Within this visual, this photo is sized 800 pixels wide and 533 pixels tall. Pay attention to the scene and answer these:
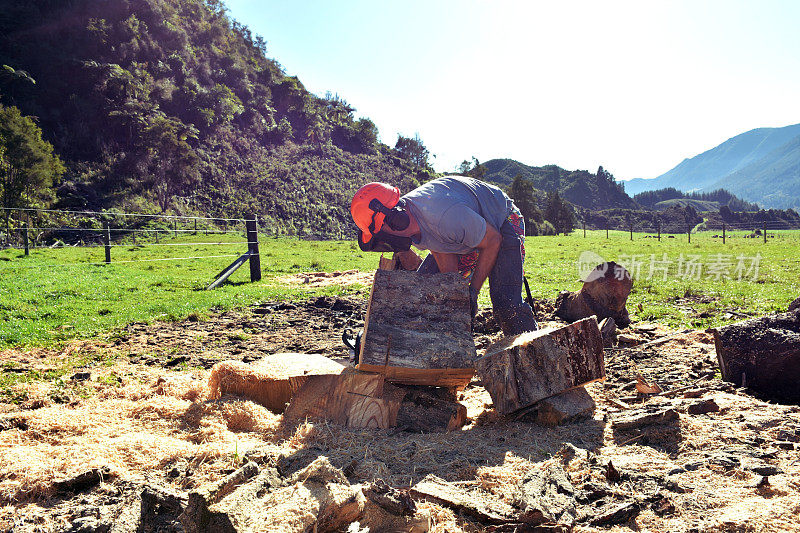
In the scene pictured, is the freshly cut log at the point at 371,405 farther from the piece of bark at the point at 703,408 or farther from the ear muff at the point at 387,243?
the piece of bark at the point at 703,408

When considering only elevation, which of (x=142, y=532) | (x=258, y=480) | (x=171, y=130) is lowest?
(x=142, y=532)

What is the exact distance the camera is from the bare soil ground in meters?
2.15

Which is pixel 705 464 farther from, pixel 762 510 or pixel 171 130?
pixel 171 130

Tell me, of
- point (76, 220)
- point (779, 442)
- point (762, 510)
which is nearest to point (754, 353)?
point (779, 442)

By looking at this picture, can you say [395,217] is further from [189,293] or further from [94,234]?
[94,234]

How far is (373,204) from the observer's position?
158 inches

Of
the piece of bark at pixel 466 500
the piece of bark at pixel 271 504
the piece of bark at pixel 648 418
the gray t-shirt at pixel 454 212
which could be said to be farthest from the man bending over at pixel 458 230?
the piece of bark at pixel 271 504

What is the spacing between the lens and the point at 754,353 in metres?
3.66

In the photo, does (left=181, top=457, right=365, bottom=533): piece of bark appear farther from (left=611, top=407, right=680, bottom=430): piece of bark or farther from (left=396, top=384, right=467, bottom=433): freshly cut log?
(left=611, top=407, right=680, bottom=430): piece of bark

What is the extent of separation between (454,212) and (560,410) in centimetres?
176

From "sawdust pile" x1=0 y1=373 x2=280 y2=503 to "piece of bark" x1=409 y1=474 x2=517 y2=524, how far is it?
1.23 metres

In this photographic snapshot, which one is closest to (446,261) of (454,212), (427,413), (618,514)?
(454,212)

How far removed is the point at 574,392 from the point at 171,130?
49.7 m

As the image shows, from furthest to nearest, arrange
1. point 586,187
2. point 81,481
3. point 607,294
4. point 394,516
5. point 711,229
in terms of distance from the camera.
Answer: point 586,187 → point 711,229 → point 607,294 → point 81,481 → point 394,516
